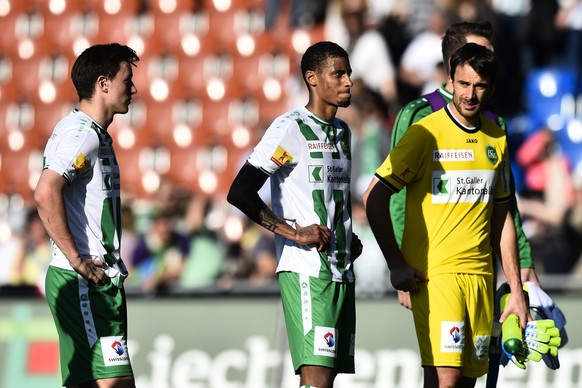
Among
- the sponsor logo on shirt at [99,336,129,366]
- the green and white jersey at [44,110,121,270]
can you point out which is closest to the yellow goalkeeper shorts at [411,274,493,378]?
the sponsor logo on shirt at [99,336,129,366]

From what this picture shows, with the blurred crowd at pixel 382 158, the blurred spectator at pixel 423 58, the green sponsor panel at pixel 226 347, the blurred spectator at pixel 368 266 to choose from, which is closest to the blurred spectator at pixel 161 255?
the blurred crowd at pixel 382 158

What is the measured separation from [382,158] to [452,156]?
589 cm

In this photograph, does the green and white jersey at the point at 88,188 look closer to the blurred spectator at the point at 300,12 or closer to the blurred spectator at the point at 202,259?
the blurred spectator at the point at 202,259

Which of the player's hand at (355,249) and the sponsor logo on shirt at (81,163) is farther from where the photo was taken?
the player's hand at (355,249)

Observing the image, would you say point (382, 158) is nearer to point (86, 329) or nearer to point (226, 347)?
point (226, 347)

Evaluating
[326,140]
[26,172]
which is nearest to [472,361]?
[326,140]

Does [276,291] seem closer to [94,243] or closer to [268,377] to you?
[268,377]

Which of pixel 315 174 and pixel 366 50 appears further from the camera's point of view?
pixel 366 50

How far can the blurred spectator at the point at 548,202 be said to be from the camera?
10.9 m

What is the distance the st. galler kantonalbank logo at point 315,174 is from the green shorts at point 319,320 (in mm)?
525

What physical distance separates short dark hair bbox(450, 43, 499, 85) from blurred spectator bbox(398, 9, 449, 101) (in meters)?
6.34

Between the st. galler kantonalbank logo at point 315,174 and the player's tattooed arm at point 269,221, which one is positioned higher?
the st. galler kantonalbank logo at point 315,174

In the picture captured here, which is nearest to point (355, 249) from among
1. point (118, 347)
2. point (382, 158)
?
point (118, 347)

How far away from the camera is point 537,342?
5.95 meters
